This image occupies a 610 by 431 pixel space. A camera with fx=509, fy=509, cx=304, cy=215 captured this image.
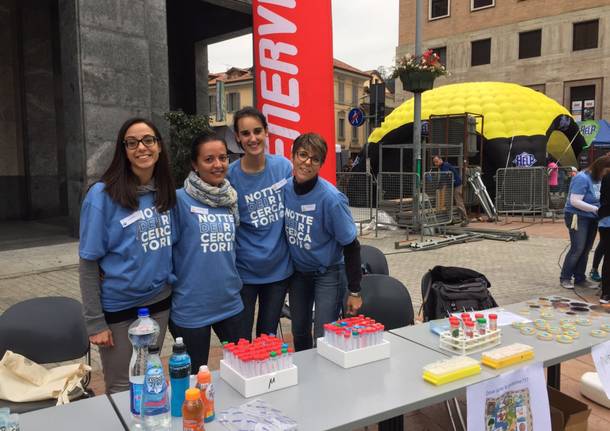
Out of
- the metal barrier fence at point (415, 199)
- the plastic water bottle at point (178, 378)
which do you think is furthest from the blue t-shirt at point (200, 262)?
the metal barrier fence at point (415, 199)

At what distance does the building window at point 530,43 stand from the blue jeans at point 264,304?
29.4m

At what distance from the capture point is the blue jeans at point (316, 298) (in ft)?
9.78

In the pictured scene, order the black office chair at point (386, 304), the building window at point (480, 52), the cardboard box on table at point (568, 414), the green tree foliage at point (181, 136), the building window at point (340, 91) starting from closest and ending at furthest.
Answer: the cardboard box on table at point (568, 414) → the black office chair at point (386, 304) → the green tree foliage at point (181, 136) → the building window at point (480, 52) → the building window at point (340, 91)

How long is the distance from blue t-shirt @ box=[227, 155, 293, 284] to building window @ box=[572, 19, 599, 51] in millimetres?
28641

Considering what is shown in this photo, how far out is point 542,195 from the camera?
12836 millimetres

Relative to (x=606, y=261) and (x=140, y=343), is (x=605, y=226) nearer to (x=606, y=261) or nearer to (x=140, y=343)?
(x=606, y=261)

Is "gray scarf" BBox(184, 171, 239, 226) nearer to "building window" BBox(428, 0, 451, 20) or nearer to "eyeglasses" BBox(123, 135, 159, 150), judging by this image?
"eyeglasses" BBox(123, 135, 159, 150)

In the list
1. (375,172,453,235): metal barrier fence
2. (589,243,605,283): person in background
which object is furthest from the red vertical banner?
(375,172,453,235): metal barrier fence

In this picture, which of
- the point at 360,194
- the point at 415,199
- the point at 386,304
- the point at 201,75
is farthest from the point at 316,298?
the point at 201,75

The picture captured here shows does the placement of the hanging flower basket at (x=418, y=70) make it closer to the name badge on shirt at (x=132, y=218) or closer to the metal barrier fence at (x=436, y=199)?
the metal barrier fence at (x=436, y=199)

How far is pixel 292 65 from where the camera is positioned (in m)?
4.25

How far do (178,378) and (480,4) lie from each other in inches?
1288

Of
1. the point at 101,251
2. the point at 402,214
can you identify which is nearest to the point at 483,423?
the point at 101,251

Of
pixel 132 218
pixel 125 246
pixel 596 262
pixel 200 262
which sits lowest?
pixel 596 262
